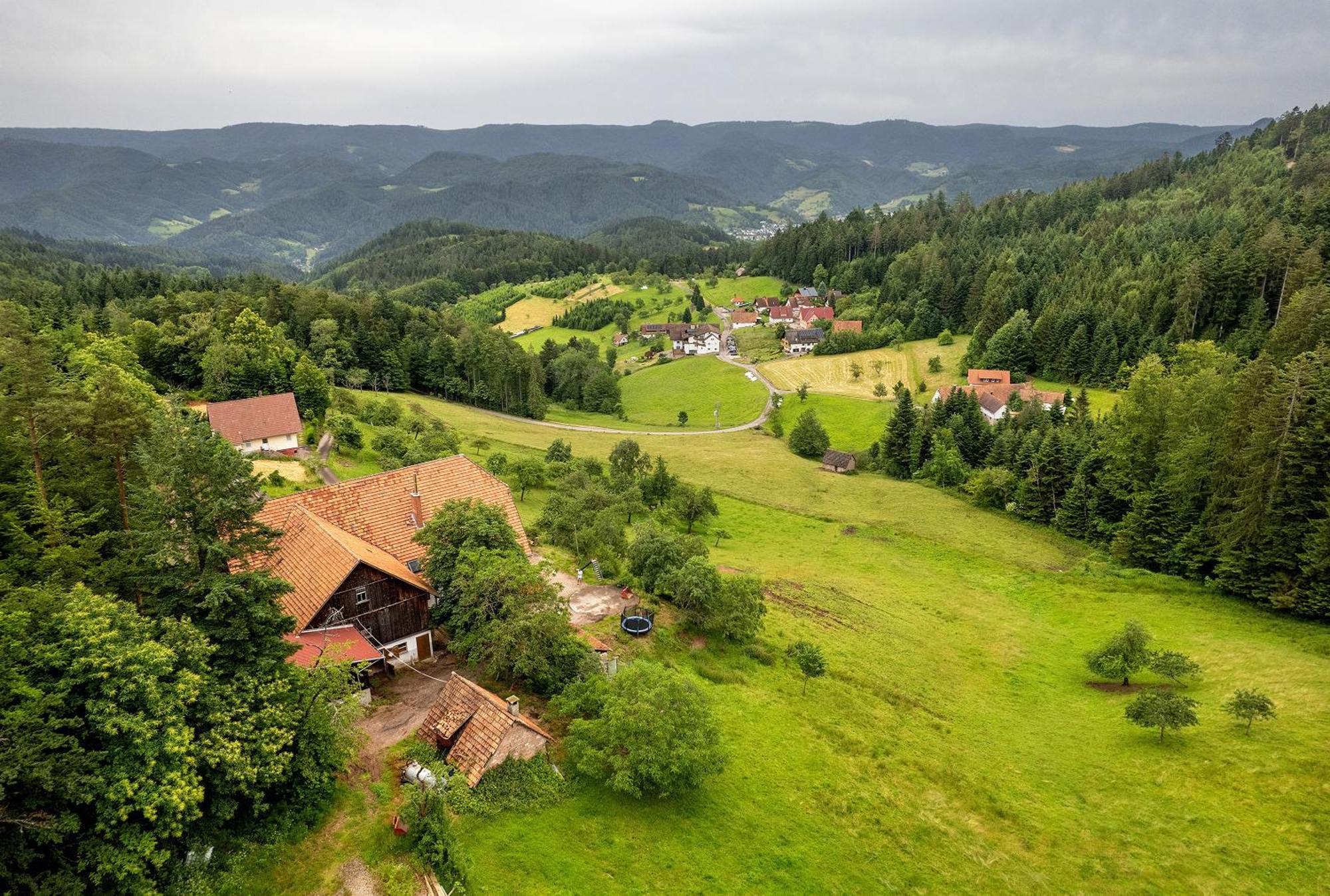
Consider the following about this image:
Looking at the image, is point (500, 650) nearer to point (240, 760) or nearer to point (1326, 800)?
point (240, 760)

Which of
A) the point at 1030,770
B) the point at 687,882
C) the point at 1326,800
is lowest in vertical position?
the point at 1030,770

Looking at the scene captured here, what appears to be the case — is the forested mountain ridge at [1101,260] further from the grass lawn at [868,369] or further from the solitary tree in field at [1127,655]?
the solitary tree in field at [1127,655]

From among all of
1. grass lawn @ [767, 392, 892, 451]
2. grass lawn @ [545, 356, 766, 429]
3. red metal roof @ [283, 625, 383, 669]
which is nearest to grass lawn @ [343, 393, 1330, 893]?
red metal roof @ [283, 625, 383, 669]

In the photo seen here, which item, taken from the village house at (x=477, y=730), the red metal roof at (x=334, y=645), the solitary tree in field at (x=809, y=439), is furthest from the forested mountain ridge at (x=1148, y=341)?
the red metal roof at (x=334, y=645)

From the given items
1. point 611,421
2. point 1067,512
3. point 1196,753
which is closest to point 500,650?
point 1196,753

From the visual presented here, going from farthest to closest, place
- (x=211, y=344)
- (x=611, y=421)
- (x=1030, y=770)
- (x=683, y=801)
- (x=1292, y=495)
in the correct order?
1. (x=611, y=421)
2. (x=211, y=344)
3. (x=1292, y=495)
4. (x=1030, y=770)
5. (x=683, y=801)

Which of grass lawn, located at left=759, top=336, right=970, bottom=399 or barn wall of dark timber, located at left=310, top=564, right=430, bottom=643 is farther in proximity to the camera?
grass lawn, located at left=759, top=336, right=970, bottom=399

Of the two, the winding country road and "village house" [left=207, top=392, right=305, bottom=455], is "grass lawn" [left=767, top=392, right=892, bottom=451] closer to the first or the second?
the winding country road
